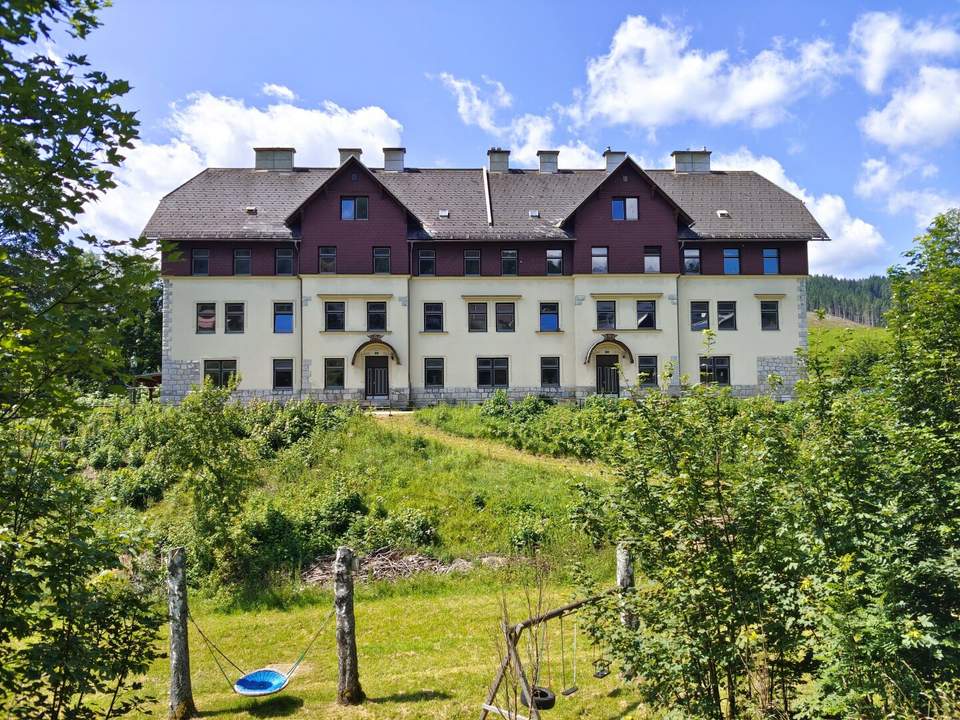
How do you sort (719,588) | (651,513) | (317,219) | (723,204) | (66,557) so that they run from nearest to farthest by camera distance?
(66,557)
(719,588)
(651,513)
(317,219)
(723,204)

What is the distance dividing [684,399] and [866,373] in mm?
2217

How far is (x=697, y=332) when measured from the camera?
33.7m

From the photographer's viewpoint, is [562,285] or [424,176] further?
[424,176]

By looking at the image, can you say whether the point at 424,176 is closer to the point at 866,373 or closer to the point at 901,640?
the point at 866,373

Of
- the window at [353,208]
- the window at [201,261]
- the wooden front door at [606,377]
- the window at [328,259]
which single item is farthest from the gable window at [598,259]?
the window at [201,261]

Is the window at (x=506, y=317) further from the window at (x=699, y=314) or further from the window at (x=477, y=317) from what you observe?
the window at (x=699, y=314)

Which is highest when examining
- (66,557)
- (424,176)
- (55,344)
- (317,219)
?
Result: (424,176)

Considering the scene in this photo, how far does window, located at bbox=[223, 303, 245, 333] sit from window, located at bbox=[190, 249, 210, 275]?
6.37ft

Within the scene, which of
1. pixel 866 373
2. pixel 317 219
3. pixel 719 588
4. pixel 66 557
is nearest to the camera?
pixel 66 557

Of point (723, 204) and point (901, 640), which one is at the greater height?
point (723, 204)

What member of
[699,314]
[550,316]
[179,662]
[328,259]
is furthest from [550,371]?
[179,662]

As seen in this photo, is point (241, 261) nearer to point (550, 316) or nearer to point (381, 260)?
point (381, 260)

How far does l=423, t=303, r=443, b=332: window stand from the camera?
32906 mm

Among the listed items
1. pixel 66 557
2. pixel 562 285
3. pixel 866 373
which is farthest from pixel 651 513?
pixel 562 285
